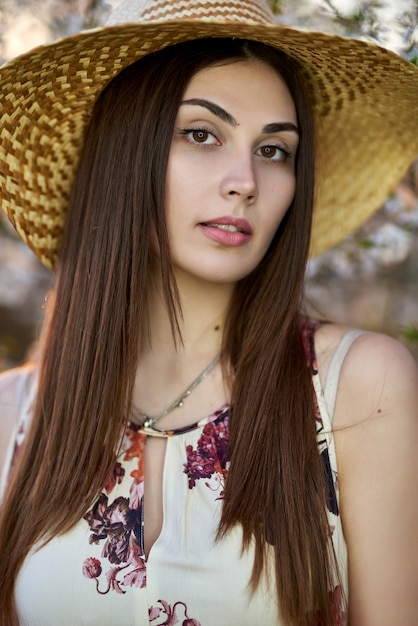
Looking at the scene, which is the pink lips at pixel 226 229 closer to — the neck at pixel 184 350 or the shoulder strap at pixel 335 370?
the neck at pixel 184 350

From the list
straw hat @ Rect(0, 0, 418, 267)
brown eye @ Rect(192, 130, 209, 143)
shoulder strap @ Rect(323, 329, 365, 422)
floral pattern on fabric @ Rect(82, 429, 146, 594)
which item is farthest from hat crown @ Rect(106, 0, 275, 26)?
floral pattern on fabric @ Rect(82, 429, 146, 594)

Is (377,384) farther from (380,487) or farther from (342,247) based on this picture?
(342,247)

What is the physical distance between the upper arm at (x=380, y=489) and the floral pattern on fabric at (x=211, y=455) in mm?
293

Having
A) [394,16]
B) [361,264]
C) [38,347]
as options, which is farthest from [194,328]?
[361,264]

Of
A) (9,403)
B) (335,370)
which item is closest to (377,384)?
(335,370)

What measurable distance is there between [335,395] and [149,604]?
0.69 m

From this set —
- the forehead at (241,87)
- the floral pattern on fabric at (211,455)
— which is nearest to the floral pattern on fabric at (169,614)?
the floral pattern on fabric at (211,455)

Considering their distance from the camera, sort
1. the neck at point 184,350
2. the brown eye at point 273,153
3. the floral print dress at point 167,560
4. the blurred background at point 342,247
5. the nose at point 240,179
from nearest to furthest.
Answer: the floral print dress at point 167,560 < the nose at point 240,179 < the brown eye at point 273,153 < the neck at point 184,350 < the blurred background at point 342,247

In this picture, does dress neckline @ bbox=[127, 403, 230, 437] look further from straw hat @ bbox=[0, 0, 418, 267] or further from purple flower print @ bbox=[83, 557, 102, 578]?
straw hat @ bbox=[0, 0, 418, 267]

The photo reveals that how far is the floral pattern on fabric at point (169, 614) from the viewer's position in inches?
75.7

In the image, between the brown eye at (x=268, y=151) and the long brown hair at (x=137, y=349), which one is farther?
the brown eye at (x=268, y=151)

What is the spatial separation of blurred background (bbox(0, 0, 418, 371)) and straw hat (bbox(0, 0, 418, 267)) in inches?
4.4

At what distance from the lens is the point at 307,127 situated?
2.26 metres

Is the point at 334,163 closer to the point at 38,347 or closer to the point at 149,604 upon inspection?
the point at 38,347
